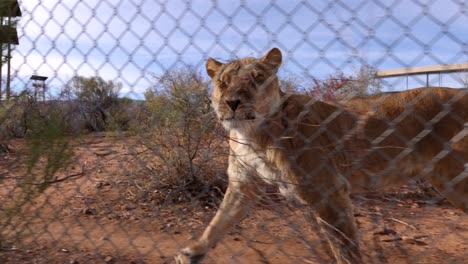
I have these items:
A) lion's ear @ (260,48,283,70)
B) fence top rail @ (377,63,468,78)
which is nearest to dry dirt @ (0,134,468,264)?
lion's ear @ (260,48,283,70)

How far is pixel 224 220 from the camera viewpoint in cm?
366

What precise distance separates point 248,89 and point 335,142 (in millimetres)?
642

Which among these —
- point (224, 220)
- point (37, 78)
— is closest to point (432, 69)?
point (224, 220)

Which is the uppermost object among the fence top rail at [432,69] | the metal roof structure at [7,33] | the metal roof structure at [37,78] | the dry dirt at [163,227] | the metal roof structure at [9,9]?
the metal roof structure at [9,9]

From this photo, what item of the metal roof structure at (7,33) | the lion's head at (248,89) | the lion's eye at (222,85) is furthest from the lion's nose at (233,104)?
the metal roof structure at (7,33)

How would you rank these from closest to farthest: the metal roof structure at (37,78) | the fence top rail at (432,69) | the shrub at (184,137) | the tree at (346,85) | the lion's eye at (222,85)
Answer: the fence top rail at (432,69) < the tree at (346,85) < the lion's eye at (222,85) < the metal roof structure at (37,78) < the shrub at (184,137)

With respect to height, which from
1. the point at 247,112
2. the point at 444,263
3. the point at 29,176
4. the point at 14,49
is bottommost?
the point at 444,263

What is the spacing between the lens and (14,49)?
11.5 feet

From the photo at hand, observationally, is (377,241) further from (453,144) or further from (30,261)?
(30,261)

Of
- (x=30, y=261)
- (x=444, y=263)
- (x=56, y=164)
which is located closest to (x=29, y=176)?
(x=56, y=164)

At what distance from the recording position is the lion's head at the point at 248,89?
2.81 metres

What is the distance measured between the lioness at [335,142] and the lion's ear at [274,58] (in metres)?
0.01

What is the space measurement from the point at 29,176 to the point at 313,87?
201cm

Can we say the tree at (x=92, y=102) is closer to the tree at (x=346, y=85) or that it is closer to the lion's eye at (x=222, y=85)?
the lion's eye at (x=222, y=85)
